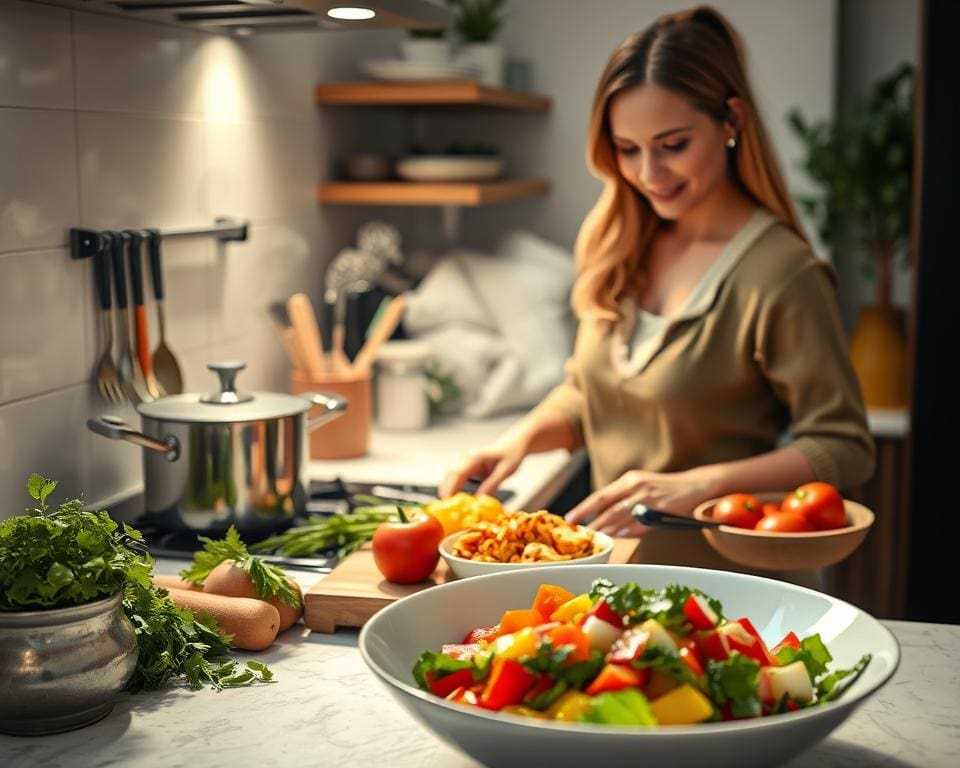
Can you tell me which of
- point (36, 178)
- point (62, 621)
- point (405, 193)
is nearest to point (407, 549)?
point (62, 621)

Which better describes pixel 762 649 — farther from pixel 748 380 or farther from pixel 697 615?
pixel 748 380

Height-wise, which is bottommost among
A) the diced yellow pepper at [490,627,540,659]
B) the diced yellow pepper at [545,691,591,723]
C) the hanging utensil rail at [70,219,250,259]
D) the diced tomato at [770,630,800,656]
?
the diced tomato at [770,630,800,656]

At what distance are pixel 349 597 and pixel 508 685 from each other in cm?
47

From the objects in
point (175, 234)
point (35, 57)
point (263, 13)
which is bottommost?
point (175, 234)

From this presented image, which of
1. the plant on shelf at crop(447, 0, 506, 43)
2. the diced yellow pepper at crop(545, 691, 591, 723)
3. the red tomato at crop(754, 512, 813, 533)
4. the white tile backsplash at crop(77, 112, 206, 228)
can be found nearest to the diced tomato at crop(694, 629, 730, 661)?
the diced yellow pepper at crop(545, 691, 591, 723)

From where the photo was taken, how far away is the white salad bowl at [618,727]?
2.82 ft

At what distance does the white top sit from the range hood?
0.58 meters

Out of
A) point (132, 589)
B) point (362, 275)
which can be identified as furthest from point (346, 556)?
point (362, 275)

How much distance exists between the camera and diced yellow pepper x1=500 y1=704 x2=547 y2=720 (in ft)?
3.02

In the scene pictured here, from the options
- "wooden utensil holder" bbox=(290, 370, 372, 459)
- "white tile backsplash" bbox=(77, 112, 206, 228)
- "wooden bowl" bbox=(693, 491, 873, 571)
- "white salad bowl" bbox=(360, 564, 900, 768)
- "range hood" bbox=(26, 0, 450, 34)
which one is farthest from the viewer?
"wooden utensil holder" bbox=(290, 370, 372, 459)

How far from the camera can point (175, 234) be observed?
6.69 ft

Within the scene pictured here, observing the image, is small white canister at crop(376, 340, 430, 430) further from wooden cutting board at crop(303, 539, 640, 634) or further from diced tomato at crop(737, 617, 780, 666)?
diced tomato at crop(737, 617, 780, 666)

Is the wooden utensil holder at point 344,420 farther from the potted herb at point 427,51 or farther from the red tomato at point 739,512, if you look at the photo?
the red tomato at point 739,512

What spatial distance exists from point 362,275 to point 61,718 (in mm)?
1734
